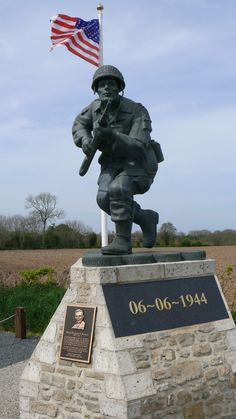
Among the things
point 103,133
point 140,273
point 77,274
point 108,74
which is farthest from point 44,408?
point 108,74

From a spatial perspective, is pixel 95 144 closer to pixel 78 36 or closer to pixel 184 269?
pixel 184 269

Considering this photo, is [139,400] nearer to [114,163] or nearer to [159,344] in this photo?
[159,344]

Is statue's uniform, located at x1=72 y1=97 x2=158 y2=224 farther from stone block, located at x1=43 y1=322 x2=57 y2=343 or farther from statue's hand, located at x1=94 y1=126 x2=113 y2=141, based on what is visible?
stone block, located at x1=43 y1=322 x2=57 y2=343

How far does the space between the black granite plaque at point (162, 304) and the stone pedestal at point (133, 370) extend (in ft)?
0.22

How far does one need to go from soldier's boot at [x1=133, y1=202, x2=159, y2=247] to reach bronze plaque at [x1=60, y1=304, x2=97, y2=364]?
157cm

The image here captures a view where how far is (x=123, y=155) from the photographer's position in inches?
240

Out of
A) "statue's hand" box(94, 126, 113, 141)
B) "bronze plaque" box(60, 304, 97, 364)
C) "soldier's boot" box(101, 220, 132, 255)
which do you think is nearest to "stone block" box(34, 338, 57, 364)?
"bronze plaque" box(60, 304, 97, 364)

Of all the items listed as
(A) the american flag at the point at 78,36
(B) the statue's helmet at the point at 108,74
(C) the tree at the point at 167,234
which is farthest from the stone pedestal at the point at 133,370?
(C) the tree at the point at 167,234

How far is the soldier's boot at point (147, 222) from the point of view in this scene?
6.66m

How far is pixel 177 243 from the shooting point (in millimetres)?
30641

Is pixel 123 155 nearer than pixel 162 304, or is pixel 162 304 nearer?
pixel 162 304

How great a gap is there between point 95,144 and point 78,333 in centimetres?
199

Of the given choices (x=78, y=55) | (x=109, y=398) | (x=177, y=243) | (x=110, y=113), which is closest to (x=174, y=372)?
(x=109, y=398)

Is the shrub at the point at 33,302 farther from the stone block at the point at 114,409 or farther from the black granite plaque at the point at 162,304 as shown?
the stone block at the point at 114,409
